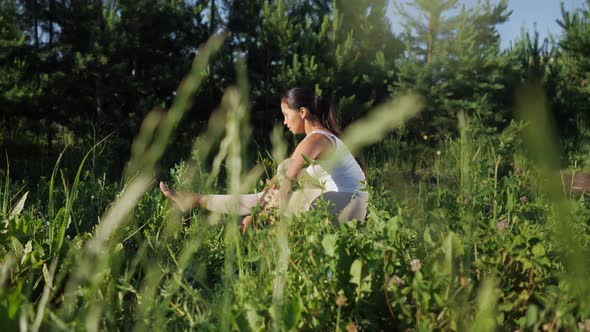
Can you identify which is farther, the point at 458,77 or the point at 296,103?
the point at 458,77

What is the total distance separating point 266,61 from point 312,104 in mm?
5395

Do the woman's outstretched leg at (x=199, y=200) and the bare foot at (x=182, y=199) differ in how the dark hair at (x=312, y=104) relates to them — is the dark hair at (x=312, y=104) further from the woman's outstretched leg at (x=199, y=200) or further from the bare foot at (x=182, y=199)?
the bare foot at (x=182, y=199)

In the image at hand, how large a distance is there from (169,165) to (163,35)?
2091 mm

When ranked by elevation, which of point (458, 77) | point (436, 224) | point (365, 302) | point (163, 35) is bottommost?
point (365, 302)

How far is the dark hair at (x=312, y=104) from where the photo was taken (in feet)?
10.5

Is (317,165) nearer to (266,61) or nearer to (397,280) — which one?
(397,280)

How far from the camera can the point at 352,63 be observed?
8.30 metres

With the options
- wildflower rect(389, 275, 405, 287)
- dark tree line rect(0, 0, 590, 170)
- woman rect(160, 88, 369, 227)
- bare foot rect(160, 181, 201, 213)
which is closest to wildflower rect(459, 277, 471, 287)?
wildflower rect(389, 275, 405, 287)

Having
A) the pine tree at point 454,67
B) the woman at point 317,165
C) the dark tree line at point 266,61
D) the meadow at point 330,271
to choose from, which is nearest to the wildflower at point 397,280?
the meadow at point 330,271

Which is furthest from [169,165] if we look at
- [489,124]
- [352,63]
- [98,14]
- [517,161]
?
[489,124]

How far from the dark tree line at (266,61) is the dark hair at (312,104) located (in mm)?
3628

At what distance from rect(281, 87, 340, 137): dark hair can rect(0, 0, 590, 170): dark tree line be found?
3628mm

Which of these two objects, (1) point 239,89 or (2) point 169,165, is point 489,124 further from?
(1) point 239,89

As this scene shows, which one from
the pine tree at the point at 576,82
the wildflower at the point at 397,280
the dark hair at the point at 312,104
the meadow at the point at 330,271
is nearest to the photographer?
the meadow at the point at 330,271
